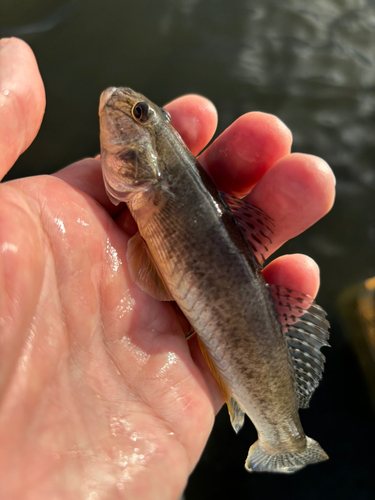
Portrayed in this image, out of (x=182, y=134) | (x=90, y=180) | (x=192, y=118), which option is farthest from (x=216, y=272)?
(x=192, y=118)

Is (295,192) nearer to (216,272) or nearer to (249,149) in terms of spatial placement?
(249,149)

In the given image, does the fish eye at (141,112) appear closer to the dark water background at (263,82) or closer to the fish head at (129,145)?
the fish head at (129,145)

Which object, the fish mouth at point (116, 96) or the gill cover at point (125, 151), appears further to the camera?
the fish mouth at point (116, 96)

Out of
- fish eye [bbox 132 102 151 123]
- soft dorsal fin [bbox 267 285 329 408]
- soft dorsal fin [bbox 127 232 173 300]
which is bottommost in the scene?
soft dorsal fin [bbox 267 285 329 408]

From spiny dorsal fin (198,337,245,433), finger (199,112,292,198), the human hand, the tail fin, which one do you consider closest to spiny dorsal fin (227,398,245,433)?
spiny dorsal fin (198,337,245,433)

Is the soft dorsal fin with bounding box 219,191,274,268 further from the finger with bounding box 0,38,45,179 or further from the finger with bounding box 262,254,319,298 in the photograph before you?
the finger with bounding box 0,38,45,179

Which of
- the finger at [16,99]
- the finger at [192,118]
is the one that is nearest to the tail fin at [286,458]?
the finger at [192,118]
